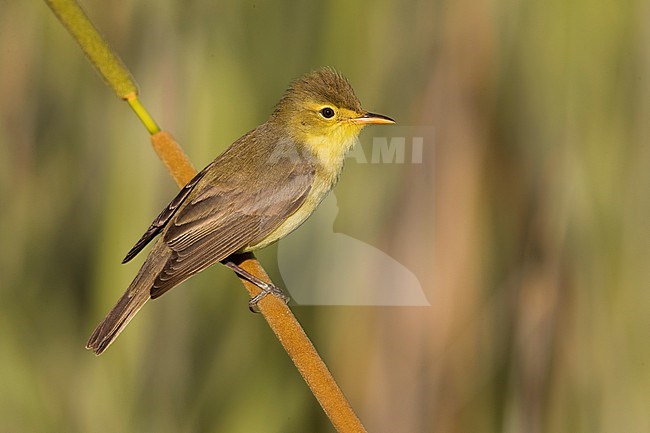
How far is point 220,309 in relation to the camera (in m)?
2.15

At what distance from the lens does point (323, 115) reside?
6.81 feet

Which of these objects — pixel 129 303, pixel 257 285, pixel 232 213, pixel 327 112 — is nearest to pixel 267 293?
pixel 257 285

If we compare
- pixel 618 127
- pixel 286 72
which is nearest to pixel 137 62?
pixel 286 72

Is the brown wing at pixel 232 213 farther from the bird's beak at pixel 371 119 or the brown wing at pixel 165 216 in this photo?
the bird's beak at pixel 371 119

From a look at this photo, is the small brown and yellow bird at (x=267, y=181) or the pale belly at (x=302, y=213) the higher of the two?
the small brown and yellow bird at (x=267, y=181)

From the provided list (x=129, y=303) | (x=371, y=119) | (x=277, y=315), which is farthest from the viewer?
(x=371, y=119)

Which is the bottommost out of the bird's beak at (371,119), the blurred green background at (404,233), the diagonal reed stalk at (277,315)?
the blurred green background at (404,233)

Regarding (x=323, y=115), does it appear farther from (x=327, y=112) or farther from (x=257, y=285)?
(x=257, y=285)

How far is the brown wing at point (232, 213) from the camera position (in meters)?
1.91

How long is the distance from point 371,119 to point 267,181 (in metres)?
0.29

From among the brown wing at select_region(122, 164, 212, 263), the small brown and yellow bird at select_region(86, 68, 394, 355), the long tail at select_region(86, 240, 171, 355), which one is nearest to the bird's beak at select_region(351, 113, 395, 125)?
the small brown and yellow bird at select_region(86, 68, 394, 355)

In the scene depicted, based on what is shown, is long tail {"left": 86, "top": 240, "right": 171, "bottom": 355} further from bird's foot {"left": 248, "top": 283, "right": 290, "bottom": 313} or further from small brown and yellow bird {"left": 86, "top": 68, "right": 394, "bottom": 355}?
bird's foot {"left": 248, "top": 283, "right": 290, "bottom": 313}

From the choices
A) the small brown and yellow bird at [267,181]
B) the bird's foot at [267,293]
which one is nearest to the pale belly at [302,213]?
the small brown and yellow bird at [267,181]

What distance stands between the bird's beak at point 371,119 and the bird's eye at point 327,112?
60 millimetres
